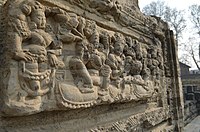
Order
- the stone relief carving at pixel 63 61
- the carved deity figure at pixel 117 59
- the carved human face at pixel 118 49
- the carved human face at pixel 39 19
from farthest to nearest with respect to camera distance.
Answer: the carved human face at pixel 118 49 < the carved deity figure at pixel 117 59 < the carved human face at pixel 39 19 < the stone relief carving at pixel 63 61

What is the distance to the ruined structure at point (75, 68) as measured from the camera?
181cm

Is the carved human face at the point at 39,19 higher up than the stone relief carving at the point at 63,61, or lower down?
higher up

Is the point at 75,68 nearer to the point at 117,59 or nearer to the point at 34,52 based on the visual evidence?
the point at 34,52

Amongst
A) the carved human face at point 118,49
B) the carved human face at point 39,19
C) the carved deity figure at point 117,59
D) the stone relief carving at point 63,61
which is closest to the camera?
the stone relief carving at point 63,61

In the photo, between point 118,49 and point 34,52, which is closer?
point 34,52

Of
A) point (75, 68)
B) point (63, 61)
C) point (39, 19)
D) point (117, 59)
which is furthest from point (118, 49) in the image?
point (39, 19)

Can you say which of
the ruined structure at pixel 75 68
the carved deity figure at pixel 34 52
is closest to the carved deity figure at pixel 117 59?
the ruined structure at pixel 75 68

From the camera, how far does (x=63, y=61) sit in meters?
2.25

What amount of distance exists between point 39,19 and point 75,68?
24.4 inches

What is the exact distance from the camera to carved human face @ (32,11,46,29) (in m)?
1.97

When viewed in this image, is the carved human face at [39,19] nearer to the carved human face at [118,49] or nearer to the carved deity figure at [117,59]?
the carved deity figure at [117,59]

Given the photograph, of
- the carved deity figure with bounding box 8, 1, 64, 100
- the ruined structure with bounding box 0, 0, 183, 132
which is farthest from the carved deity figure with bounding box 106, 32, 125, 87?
the carved deity figure with bounding box 8, 1, 64, 100

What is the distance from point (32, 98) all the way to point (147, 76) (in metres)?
2.52

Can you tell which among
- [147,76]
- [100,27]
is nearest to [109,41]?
[100,27]
